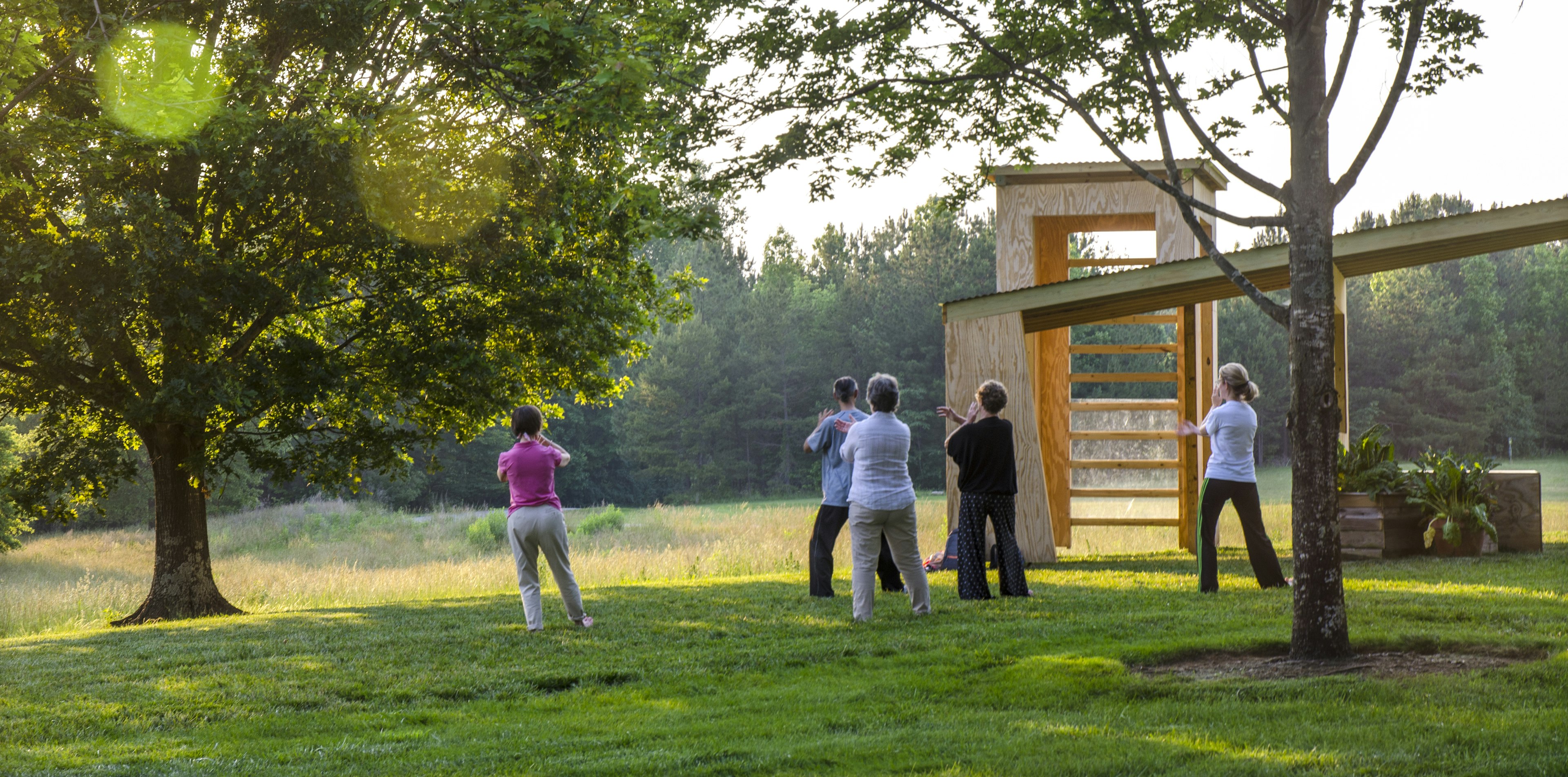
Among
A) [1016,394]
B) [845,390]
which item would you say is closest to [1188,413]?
[1016,394]

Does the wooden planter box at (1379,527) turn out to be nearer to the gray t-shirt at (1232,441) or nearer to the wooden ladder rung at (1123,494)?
the gray t-shirt at (1232,441)

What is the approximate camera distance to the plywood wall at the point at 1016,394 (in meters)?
12.9

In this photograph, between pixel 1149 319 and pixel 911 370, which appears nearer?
pixel 1149 319

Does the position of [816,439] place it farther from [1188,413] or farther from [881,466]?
[1188,413]

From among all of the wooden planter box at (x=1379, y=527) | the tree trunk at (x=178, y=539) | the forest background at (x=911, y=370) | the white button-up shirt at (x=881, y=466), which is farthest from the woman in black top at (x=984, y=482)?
the forest background at (x=911, y=370)

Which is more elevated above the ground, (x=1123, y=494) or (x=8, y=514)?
(x=1123, y=494)

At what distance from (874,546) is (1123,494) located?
749cm

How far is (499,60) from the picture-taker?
1334 centimetres

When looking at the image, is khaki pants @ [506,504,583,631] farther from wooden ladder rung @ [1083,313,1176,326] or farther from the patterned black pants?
wooden ladder rung @ [1083,313,1176,326]

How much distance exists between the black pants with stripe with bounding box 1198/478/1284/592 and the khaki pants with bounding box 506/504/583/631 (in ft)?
16.6

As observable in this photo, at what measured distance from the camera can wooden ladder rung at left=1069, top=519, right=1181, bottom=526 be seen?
1531cm

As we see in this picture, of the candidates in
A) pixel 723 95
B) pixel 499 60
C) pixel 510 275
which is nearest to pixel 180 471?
pixel 510 275

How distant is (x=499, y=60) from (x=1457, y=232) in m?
10.3

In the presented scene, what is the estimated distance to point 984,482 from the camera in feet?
31.2
